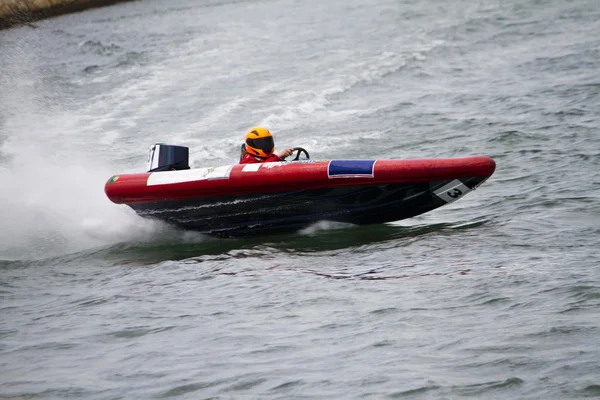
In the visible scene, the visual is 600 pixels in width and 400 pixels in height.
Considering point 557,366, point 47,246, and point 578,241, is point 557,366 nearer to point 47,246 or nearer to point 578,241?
point 578,241

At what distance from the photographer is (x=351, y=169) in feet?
26.4

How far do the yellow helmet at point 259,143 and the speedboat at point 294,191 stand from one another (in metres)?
0.39

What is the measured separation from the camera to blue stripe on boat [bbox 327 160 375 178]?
315 inches

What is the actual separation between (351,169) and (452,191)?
3.20ft

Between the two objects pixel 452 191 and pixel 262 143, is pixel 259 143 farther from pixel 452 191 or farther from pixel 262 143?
pixel 452 191

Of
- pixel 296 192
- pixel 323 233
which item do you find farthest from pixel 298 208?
pixel 323 233

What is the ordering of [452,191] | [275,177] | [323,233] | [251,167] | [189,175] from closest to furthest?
[452,191] < [275,177] < [251,167] < [323,233] < [189,175]

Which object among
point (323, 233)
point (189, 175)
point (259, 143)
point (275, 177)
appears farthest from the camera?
point (259, 143)

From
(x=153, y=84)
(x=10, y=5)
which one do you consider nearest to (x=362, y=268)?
(x=153, y=84)

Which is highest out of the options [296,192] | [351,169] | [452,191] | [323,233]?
[351,169]

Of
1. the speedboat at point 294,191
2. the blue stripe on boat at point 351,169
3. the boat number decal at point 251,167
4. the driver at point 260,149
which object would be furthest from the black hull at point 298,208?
the driver at point 260,149

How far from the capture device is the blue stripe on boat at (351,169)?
801cm

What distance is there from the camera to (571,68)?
15.8 meters

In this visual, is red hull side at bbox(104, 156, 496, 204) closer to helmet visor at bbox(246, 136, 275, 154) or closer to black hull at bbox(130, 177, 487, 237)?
black hull at bbox(130, 177, 487, 237)
